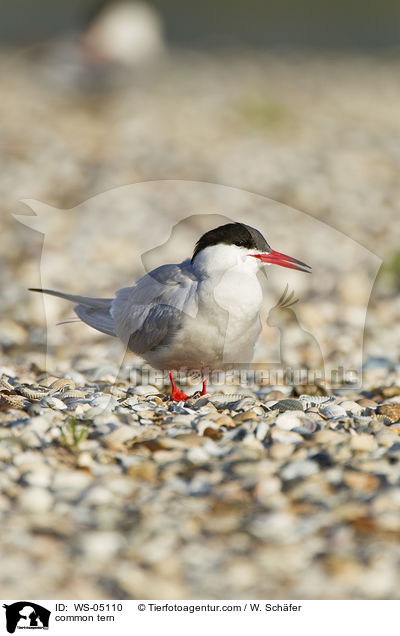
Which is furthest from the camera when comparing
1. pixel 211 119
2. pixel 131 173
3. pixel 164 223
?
pixel 211 119

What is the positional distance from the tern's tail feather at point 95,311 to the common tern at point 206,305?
21 centimetres

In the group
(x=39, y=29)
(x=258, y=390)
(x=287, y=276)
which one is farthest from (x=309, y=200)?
(x=39, y=29)

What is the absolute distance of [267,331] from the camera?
5.20 meters

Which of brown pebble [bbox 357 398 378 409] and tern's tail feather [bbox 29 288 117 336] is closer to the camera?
brown pebble [bbox 357 398 378 409]

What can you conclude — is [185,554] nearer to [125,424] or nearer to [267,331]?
[125,424]

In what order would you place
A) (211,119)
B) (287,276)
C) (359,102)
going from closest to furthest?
(287,276)
(211,119)
(359,102)

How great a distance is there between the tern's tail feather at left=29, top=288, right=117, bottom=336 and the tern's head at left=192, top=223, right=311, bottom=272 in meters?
0.82

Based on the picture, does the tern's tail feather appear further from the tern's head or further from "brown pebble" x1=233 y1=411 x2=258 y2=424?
"brown pebble" x1=233 y1=411 x2=258 y2=424

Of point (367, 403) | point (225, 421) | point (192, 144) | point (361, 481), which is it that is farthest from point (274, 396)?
point (192, 144)

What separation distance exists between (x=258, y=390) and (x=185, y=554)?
1861 millimetres

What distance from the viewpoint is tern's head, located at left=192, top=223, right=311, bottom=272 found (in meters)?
3.33

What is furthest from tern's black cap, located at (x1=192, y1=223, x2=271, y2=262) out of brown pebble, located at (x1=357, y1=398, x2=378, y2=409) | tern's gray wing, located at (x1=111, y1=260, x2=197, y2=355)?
brown pebble, located at (x1=357, y1=398, x2=378, y2=409)

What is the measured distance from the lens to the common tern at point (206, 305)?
133 inches
